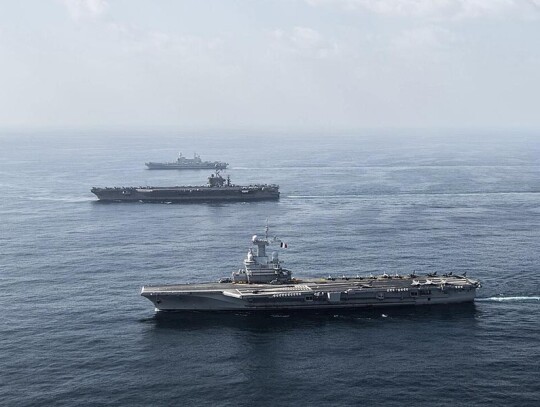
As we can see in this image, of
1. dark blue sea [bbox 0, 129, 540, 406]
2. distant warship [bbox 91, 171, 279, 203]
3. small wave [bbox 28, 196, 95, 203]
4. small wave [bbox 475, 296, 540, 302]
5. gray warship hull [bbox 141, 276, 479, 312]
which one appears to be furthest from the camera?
distant warship [bbox 91, 171, 279, 203]

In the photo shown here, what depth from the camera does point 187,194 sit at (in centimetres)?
18700

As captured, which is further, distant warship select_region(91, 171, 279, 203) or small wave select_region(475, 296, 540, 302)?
distant warship select_region(91, 171, 279, 203)

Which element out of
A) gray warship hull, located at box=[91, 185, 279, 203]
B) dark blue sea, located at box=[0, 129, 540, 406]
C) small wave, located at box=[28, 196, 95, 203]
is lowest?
dark blue sea, located at box=[0, 129, 540, 406]

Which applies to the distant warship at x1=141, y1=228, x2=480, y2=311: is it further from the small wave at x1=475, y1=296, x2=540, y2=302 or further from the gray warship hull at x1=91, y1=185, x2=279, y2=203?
the gray warship hull at x1=91, y1=185, x2=279, y2=203

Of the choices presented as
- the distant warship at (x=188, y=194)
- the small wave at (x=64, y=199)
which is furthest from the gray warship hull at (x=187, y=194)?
the small wave at (x=64, y=199)

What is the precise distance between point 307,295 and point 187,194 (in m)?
105

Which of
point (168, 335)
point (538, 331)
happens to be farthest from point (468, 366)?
point (168, 335)

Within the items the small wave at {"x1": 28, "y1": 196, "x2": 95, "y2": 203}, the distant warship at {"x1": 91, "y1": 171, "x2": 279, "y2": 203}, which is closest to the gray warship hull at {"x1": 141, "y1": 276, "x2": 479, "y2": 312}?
the distant warship at {"x1": 91, "y1": 171, "x2": 279, "y2": 203}

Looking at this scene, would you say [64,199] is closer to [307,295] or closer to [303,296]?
[303,296]

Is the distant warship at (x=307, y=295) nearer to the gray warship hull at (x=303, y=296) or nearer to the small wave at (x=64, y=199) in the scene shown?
the gray warship hull at (x=303, y=296)

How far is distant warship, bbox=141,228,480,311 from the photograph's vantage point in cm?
8675

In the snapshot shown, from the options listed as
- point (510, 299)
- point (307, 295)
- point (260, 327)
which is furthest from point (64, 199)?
point (510, 299)

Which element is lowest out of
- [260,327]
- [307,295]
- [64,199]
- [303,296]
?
[260,327]

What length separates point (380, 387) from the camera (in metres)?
64.6
